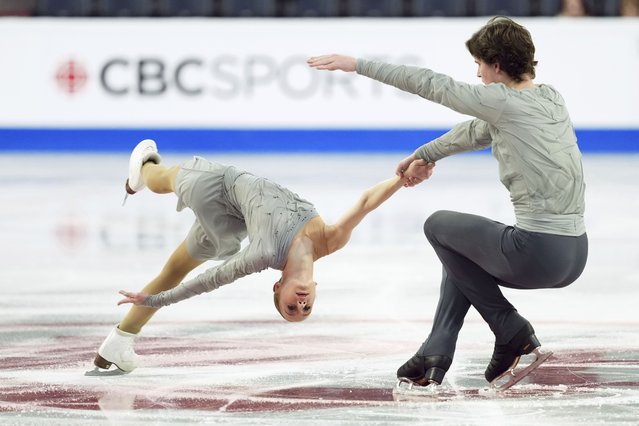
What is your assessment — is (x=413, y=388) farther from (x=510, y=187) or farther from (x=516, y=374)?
(x=510, y=187)

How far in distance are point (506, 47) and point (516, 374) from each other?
1.03 meters

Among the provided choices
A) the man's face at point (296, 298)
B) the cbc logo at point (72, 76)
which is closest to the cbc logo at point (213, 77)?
the cbc logo at point (72, 76)

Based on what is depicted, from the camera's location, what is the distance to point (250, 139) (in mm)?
12094

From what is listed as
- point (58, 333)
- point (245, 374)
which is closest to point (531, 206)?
point (245, 374)

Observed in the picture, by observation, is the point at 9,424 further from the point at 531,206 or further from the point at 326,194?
the point at 326,194

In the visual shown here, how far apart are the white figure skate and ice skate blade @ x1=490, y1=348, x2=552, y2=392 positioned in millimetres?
1218

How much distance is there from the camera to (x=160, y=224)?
25.2ft

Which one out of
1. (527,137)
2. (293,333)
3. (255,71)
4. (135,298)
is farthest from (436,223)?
(255,71)

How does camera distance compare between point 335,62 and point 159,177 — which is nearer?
point 335,62

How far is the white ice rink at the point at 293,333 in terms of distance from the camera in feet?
11.7

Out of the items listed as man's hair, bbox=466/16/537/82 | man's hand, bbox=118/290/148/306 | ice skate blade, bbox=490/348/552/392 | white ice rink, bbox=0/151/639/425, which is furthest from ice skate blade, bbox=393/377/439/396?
man's hair, bbox=466/16/537/82

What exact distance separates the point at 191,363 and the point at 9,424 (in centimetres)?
96

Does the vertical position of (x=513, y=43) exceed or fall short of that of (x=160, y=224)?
it exceeds it

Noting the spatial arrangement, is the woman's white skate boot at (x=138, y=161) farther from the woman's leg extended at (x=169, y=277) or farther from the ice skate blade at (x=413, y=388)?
the ice skate blade at (x=413, y=388)
